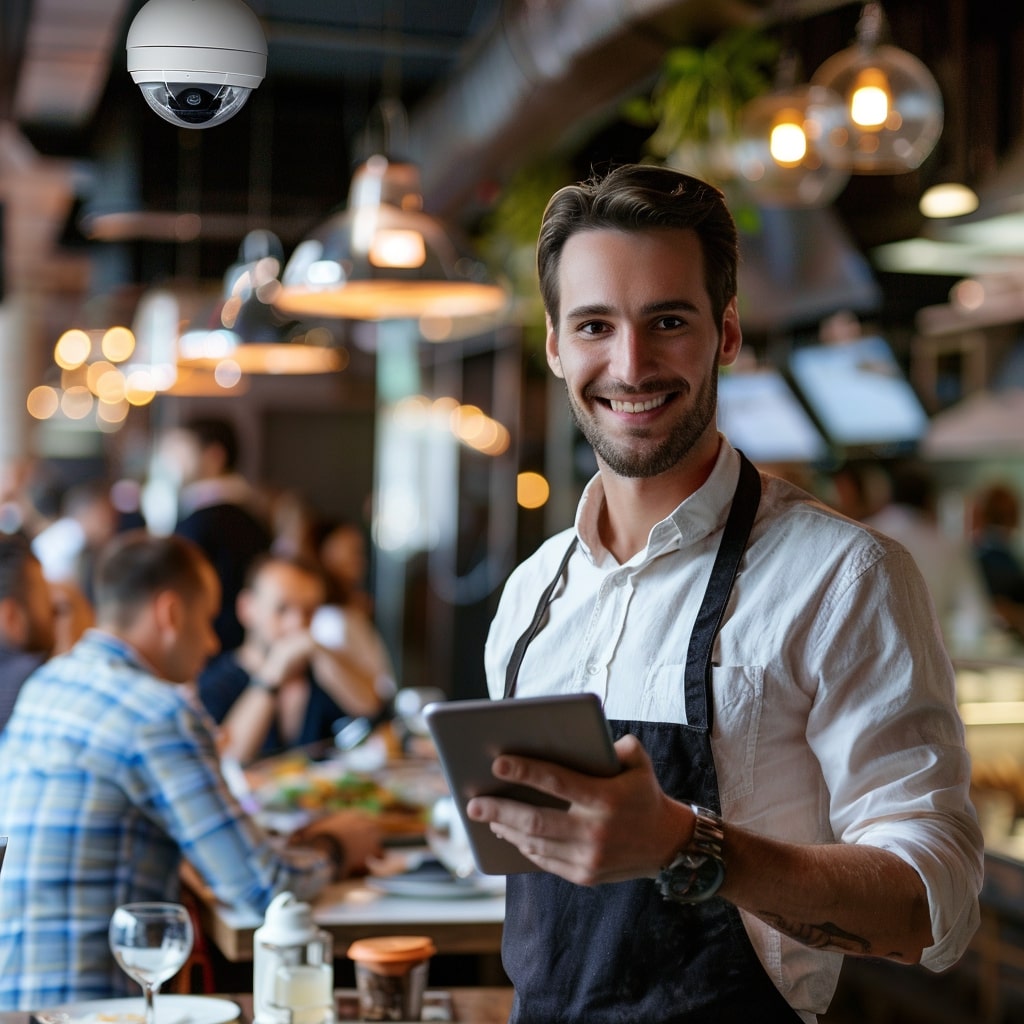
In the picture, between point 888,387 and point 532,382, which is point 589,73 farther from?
point 532,382

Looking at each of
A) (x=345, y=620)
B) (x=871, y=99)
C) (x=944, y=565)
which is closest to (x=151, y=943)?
(x=871, y=99)

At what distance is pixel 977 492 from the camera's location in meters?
6.97

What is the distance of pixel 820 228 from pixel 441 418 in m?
5.37

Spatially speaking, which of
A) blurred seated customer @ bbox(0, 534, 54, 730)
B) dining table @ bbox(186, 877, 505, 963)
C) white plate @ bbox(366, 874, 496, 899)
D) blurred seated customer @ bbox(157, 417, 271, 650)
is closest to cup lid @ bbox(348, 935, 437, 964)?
dining table @ bbox(186, 877, 505, 963)

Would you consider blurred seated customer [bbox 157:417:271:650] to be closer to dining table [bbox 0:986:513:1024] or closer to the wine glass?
dining table [bbox 0:986:513:1024]

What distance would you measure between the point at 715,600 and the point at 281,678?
3.66 metres

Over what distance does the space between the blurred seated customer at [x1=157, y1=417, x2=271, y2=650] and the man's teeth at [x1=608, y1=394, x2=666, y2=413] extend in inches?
165

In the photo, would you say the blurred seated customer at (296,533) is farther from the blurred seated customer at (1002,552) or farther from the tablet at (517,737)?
the tablet at (517,737)

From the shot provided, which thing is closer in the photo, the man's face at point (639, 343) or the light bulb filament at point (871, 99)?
the man's face at point (639, 343)

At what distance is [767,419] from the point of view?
7145mm

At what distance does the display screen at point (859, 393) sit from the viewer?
625cm

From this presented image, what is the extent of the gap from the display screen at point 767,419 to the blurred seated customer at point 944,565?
68cm

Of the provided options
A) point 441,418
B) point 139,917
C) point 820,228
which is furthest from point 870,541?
point 441,418

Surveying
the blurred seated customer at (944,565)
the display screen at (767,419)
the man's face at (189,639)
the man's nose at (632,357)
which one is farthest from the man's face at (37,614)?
the display screen at (767,419)
